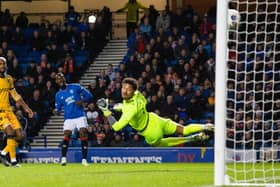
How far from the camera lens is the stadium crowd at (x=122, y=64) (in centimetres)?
2095

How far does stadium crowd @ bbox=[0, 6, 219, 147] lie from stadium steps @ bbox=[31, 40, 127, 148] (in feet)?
0.79

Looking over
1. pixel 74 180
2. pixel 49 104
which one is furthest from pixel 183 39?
pixel 74 180

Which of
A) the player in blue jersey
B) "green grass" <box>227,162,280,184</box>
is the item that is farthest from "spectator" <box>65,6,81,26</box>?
"green grass" <box>227,162,280,184</box>

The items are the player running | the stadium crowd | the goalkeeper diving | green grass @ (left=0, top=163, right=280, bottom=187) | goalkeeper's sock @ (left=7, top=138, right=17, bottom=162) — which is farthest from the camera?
the stadium crowd

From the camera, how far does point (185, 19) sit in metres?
24.3

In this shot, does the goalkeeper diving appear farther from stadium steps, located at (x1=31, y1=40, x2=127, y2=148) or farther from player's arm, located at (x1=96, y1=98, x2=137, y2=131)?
stadium steps, located at (x1=31, y1=40, x2=127, y2=148)

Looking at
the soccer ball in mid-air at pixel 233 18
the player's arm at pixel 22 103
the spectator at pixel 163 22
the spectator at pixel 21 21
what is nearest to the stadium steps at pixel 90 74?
the spectator at pixel 163 22

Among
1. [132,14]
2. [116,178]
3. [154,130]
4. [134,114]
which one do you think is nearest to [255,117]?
[154,130]

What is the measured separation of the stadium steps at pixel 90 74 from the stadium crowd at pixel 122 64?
242 mm

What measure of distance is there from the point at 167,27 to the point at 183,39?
1.48 metres

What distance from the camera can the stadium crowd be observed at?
825 inches

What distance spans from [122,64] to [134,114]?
987cm

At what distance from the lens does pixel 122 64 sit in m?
23.0

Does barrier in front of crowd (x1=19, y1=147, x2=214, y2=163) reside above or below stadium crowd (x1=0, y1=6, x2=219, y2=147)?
below
